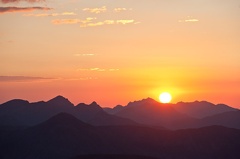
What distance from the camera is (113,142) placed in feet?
535

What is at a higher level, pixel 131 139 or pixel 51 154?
pixel 131 139

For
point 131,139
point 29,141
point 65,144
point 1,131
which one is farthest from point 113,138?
point 1,131

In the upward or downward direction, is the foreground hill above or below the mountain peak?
below

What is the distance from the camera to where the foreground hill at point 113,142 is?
152 meters

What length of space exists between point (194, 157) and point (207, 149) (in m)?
6.19

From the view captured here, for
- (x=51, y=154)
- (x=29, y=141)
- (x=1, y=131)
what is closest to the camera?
(x=51, y=154)

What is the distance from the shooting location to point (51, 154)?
145250 mm

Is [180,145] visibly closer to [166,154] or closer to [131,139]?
[166,154]

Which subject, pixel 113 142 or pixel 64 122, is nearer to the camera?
pixel 113 142

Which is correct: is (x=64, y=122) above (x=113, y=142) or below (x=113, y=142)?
above

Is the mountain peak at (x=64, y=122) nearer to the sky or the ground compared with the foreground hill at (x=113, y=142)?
nearer to the sky

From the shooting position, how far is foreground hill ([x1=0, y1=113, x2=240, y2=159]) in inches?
5974

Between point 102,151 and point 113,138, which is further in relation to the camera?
point 113,138

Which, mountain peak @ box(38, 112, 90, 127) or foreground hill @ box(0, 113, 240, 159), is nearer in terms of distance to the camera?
foreground hill @ box(0, 113, 240, 159)
